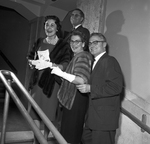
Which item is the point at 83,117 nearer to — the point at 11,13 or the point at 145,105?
the point at 145,105

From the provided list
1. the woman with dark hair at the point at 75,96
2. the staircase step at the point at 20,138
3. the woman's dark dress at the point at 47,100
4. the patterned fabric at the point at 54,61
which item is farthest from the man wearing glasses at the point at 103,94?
the staircase step at the point at 20,138

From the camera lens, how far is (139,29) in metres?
2.61

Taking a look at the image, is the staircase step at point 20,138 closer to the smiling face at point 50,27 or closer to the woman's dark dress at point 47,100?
the woman's dark dress at point 47,100

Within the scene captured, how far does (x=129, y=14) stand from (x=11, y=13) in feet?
23.4

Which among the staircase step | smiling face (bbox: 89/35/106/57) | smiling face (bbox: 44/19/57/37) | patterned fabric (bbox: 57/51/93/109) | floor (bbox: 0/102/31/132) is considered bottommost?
floor (bbox: 0/102/31/132)

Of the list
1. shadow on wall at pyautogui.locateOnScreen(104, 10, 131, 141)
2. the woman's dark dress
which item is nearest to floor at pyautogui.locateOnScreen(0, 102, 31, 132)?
the woman's dark dress

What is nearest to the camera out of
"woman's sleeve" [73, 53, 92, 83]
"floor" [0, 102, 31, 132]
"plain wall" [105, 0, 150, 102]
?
"woman's sleeve" [73, 53, 92, 83]

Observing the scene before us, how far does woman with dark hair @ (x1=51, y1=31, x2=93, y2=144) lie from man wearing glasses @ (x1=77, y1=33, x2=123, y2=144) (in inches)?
4.7

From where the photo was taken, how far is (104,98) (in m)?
1.91

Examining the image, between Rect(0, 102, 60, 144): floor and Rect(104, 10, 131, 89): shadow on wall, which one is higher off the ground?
Rect(104, 10, 131, 89): shadow on wall

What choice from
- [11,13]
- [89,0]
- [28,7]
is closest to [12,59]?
[11,13]

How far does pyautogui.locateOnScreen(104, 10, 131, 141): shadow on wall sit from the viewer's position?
2779 millimetres

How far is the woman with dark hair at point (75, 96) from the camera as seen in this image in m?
1.98

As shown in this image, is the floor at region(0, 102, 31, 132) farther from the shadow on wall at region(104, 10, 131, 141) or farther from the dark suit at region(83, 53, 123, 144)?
the dark suit at region(83, 53, 123, 144)
